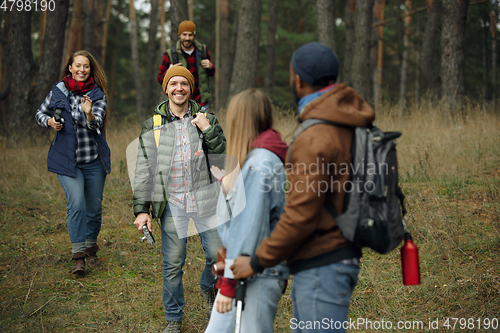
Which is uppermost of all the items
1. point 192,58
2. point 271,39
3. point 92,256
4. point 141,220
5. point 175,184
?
point 271,39

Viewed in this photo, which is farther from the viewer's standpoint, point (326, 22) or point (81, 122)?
point (326, 22)

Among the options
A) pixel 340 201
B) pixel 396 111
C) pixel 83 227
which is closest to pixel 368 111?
pixel 340 201

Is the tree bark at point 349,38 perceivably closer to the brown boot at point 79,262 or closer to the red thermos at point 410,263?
the brown boot at point 79,262

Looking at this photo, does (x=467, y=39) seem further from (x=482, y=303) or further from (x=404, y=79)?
(x=482, y=303)

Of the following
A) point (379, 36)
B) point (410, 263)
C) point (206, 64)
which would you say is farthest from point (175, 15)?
point (379, 36)

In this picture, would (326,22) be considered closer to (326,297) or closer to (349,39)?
(349,39)

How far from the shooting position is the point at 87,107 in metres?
4.44

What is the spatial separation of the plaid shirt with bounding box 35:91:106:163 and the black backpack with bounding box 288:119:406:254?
3143mm

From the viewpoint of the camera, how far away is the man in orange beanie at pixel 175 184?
3430mm

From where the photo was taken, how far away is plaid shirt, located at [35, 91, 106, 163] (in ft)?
14.8

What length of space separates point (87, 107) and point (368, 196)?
3.38 meters

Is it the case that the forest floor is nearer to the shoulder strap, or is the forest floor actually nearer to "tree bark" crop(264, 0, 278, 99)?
the shoulder strap

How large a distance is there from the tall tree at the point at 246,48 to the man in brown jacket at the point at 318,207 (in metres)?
8.50

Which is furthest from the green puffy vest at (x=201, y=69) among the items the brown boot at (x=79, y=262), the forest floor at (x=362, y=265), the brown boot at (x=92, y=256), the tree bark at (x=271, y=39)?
the tree bark at (x=271, y=39)
